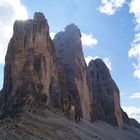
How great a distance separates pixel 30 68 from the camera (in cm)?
10044

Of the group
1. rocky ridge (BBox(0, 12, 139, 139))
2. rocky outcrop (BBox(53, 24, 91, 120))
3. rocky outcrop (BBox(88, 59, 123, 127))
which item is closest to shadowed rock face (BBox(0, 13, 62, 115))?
rocky ridge (BBox(0, 12, 139, 139))

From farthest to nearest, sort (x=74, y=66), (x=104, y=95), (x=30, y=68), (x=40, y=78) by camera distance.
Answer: (x=104, y=95)
(x=74, y=66)
(x=40, y=78)
(x=30, y=68)

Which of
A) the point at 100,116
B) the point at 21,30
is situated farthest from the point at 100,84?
the point at 21,30

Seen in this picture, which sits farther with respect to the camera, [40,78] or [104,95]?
[104,95]

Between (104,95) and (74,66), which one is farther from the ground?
(74,66)

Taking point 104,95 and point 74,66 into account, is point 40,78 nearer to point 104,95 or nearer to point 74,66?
point 74,66

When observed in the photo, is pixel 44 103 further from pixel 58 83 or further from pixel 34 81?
pixel 58 83

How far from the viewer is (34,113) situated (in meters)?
85.6

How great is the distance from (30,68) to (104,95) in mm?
81660

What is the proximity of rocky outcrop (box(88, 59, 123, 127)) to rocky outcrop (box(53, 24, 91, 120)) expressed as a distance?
49.8 ft

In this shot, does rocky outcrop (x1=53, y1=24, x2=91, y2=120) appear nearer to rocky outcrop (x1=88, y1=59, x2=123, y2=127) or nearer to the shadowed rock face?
rocky outcrop (x1=88, y1=59, x2=123, y2=127)

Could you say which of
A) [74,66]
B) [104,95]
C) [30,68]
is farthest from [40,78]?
[104,95]

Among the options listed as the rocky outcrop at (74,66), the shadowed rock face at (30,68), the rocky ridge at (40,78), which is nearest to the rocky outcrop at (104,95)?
the rocky outcrop at (74,66)

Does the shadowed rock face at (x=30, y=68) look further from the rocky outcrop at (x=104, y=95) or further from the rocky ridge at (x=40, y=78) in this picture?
the rocky outcrop at (x=104, y=95)
